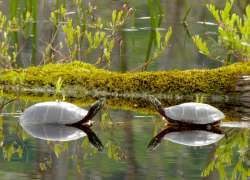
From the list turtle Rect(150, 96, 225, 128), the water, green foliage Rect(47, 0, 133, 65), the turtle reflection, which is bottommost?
the water

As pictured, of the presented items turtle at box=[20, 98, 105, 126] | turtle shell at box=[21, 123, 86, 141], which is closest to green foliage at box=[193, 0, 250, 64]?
turtle at box=[20, 98, 105, 126]

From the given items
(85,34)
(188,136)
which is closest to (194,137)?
(188,136)

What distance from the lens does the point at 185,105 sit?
5863mm

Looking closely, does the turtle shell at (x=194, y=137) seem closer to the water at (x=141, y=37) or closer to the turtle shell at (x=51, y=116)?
the turtle shell at (x=51, y=116)

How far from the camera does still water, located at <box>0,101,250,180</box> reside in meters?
4.18

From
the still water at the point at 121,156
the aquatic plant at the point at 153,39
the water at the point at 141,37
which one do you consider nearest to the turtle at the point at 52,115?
the still water at the point at 121,156

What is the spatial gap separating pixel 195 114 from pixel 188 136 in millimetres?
345

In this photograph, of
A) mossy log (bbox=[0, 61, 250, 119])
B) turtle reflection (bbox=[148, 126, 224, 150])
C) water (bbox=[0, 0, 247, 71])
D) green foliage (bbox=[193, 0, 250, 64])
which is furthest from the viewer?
water (bbox=[0, 0, 247, 71])

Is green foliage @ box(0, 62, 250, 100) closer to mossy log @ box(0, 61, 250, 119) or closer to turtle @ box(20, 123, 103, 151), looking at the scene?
mossy log @ box(0, 61, 250, 119)

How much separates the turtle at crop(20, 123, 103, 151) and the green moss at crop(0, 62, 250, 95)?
1.52 metres

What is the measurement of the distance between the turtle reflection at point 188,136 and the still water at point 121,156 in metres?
0.05

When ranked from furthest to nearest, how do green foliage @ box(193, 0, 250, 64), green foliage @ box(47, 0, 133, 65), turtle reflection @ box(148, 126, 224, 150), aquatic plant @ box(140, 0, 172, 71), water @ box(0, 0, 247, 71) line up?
water @ box(0, 0, 247, 71) < green foliage @ box(47, 0, 133, 65) < aquatic plant @ box(140, 0, 172, 71) < green foliage @ box(193, 0, 250, 64) < turtle reflection @ box(148, 126, 224, 150)

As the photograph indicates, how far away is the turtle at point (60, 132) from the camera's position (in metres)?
5.17

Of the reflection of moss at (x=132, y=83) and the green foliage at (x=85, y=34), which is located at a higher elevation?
the green foliage at (x=85, y=34)
